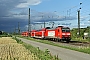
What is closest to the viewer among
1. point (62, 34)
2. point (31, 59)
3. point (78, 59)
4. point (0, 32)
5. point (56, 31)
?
point (31, 59)

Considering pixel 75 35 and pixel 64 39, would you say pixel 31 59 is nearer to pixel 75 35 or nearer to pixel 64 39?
pixel 64 39

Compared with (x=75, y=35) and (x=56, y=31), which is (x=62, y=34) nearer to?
(x=56, y=31)

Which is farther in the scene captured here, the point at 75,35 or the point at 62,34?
the point at 75,35

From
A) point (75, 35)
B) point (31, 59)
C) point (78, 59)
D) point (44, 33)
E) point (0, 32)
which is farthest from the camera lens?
point (0, 32)

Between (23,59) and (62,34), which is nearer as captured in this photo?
(23,59)

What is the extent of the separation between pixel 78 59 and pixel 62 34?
1361 inches

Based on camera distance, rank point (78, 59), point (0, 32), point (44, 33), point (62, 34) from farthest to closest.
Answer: point (0, 32), point (44, 33), point (62, 34), point (78, 59)

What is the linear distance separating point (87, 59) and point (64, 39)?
115 ft

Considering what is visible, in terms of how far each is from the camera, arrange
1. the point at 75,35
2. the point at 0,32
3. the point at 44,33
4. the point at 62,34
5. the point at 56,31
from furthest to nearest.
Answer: the point at 0,32 < the point at 75,35 < the point at 44,33 < the point at 56,31 < the point at 62,34

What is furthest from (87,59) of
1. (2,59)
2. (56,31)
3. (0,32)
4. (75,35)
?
(0,32)

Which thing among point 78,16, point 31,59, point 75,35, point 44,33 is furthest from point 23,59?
point 75,35

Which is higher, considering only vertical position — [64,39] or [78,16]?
[78,16]

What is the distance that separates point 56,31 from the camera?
59.9 metres

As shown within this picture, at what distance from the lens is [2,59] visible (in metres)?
19.4
